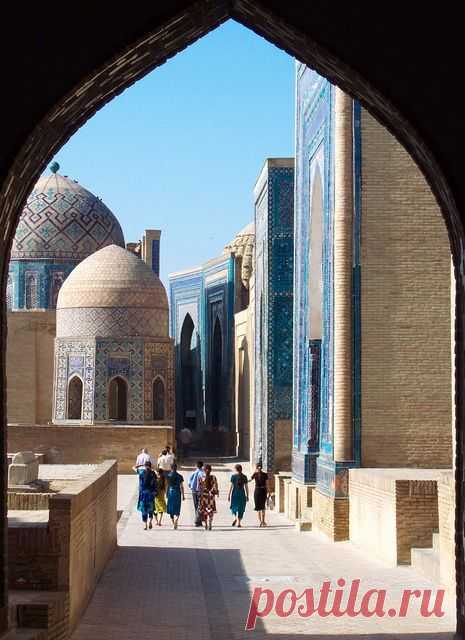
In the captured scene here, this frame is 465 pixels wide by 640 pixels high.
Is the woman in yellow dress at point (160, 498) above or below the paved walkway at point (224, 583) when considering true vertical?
above

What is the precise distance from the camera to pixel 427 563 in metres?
11.4

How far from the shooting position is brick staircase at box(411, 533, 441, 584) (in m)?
11.1

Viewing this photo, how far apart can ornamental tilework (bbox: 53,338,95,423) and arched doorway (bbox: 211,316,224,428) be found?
A: 19.4 ft

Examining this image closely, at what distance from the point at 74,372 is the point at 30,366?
328 centimetres

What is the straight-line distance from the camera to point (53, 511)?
8594 millimetres

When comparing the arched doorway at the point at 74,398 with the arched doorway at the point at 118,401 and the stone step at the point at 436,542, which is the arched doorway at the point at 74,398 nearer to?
the arched doorway at the point at 118,401

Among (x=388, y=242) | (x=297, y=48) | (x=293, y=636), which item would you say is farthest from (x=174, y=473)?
(x=297, y=48)

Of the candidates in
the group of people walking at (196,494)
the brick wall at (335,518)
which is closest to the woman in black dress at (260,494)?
the group of people walking at (196,494)

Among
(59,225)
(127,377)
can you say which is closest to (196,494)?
(127,377)

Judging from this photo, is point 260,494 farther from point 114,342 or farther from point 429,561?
point 114,342

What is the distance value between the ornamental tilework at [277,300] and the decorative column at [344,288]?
7.31 meters

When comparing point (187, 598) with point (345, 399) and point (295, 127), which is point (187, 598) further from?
point (295, 127)

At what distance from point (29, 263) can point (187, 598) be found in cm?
2973

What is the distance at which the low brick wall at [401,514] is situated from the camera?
12320mm
